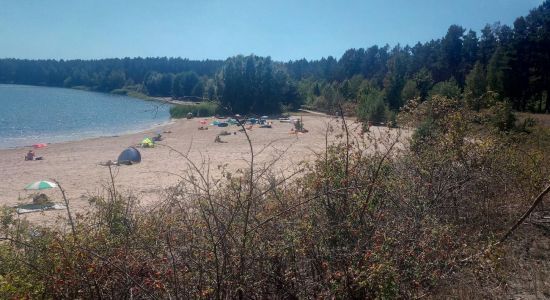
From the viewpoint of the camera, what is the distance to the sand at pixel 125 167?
1244 cm

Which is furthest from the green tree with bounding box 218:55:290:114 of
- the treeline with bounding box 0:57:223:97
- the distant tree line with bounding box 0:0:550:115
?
the treeline with bounding box 0:57:223:97

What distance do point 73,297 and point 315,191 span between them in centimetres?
182

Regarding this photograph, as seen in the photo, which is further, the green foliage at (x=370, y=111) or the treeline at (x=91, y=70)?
the treeline at (x=91, y=70)

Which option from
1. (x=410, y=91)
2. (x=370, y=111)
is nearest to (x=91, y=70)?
(x=410, y=91)

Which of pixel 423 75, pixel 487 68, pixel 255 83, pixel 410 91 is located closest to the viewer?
pixel 410 91

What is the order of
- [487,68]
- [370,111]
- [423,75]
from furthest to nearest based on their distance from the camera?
[423,75], [487,68], [370,111]

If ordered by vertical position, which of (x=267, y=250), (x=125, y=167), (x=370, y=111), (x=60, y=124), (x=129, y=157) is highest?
(x=370, y=111)

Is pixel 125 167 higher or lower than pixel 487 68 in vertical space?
lower

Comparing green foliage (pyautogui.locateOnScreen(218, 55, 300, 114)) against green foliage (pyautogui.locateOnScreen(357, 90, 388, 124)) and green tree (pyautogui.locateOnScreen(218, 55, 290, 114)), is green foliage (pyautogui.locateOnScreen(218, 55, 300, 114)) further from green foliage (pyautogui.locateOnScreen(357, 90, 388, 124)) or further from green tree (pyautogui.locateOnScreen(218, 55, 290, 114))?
green foliage (pyautogui.locateOnScreen(357, 90, 388, 124))

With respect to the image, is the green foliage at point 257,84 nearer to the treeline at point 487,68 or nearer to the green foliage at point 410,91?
the treeline at point 487,68

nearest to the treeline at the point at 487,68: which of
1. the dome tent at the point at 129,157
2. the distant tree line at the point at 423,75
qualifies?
the distant tree line at the point at 423,75

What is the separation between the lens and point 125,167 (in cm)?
1753

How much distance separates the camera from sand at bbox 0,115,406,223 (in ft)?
40.8

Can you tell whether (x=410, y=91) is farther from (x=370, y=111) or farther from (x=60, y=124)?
(x=60, y=124)
